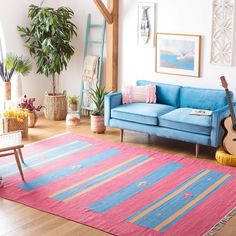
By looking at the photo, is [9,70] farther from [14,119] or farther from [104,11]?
[104,11]

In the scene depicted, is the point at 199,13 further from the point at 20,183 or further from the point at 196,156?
the point at 20,183

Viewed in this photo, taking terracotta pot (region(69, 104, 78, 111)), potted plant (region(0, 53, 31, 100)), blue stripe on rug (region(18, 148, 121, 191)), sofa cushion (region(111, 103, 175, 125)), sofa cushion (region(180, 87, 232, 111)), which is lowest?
blue stripe on rug (region(18, 148, 121, 191))

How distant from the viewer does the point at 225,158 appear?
566cm

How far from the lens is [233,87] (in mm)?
6305

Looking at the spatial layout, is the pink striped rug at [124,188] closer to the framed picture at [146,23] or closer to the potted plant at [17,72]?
the potted plant at [17,72]

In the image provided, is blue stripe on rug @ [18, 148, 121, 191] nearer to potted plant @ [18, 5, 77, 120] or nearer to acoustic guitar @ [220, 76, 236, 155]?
acoustic guitar @ [220, 76, 236, 155]

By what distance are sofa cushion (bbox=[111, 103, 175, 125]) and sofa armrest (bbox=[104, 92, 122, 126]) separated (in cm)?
7

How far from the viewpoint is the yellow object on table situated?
5.62m

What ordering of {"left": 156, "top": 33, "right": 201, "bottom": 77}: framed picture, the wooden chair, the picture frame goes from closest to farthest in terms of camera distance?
the wooden chair, {"left": 156, "top": 33, "right": 201, "bottom": 77}: framed picture, the picture frame

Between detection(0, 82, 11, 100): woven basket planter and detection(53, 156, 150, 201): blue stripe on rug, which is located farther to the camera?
detection(0, 82, 11, 100): woven basket planter

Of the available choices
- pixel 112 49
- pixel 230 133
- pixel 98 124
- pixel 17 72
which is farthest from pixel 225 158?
pixel 17 72

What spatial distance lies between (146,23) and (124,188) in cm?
285

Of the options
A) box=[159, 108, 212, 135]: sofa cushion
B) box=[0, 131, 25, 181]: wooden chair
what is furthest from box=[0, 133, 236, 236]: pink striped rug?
box=[159, 108, 212, 135]: sofa cushion

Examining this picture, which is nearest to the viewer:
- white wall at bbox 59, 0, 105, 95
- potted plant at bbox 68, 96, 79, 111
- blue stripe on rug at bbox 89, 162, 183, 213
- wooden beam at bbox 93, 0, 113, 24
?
blue stripe on rug at bbox 89, 162, 183, 213
